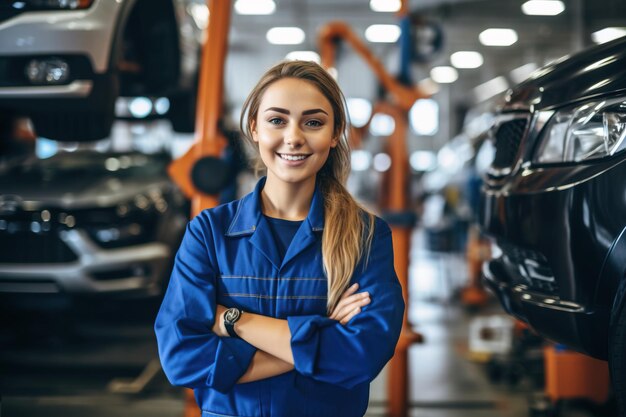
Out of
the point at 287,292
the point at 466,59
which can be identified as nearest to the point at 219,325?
the point at 287,292

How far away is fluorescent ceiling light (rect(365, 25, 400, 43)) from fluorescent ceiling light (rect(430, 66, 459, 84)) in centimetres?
463

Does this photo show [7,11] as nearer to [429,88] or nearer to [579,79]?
[579,79]

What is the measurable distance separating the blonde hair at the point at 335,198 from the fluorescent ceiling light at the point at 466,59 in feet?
54.6

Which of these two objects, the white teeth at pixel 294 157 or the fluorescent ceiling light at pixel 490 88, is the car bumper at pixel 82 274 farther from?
the fluorescent ceiling light at pixel 490 88

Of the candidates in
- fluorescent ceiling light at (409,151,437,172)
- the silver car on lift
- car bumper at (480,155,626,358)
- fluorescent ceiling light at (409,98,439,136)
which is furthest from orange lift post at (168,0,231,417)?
fluorescent ceiling light at (409,151,437,172)

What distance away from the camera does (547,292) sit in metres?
1.77

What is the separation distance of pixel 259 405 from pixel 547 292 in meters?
0.96

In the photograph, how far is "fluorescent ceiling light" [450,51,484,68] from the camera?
1720 centimetres

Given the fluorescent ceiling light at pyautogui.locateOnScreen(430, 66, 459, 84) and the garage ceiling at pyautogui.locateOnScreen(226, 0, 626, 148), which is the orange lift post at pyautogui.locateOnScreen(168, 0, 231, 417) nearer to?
the garage ceiling at pyautogui.locateOnScreen(226, 0, 626, 148)

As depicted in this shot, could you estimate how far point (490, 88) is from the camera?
18.7 m

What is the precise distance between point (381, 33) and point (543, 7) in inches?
147

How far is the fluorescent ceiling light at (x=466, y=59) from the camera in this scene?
1720 centimetres

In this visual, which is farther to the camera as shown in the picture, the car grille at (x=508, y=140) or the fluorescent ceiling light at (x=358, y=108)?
the fluorescent ceiling light at (x=358, y=108)

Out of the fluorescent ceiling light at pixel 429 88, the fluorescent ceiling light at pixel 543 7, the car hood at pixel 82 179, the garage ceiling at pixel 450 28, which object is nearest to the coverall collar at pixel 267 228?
the fluorescent ceiling light at pixel 429 88
